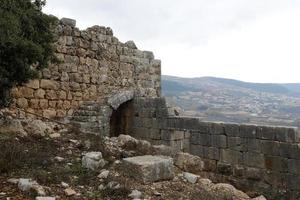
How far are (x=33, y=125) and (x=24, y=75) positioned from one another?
144 centimetres

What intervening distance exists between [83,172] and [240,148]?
5518 mm

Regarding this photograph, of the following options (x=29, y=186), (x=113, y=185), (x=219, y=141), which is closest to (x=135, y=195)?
(x=113, y=185)

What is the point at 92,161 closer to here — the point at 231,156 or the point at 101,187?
the point at 101,187

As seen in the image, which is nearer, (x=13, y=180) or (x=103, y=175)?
(x=13, y=180)

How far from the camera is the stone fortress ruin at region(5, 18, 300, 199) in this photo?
9.82 m

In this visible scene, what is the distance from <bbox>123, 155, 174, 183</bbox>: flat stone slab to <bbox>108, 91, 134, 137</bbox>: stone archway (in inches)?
244

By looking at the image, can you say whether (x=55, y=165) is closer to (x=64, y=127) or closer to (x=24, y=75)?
(x=24, y=75)

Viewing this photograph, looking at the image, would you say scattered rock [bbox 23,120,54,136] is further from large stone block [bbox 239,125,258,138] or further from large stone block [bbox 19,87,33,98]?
large stone block [bbox 239,125,258,138]

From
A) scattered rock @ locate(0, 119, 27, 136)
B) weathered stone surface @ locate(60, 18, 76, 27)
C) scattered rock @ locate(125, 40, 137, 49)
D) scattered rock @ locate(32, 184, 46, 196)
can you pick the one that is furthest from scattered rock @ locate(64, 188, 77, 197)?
scattered rock @ locate(125, 40, 137, 49)

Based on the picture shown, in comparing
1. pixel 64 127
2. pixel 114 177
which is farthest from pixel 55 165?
pixel 64 127

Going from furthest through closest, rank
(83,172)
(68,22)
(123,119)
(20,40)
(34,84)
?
1. (123,119)
2. (68,22)
3. (34,84)
4. (20,40)
5. (83,172)

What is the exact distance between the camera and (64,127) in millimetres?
9055

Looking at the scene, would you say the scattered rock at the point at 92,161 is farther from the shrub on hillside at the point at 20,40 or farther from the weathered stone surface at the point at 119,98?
the weathered stone surface at the point at 119,98

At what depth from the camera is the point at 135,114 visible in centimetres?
1345
